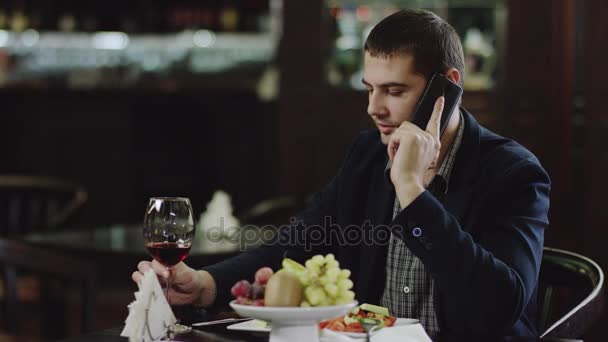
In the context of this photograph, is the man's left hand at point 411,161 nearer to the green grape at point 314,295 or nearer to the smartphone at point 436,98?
the smartphone at point 436,98

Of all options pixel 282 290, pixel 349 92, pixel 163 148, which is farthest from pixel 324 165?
pixel 282 290

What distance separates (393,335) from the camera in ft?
4.89

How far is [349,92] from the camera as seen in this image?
5.47m

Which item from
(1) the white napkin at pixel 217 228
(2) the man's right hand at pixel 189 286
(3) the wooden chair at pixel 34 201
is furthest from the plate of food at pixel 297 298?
(3) the wooden chair at pixel 34 201

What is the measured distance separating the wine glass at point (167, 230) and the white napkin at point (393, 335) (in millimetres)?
299

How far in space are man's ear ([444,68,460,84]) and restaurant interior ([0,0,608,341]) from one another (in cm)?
51

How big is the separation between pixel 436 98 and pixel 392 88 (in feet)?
0.31

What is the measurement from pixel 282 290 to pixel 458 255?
41cm

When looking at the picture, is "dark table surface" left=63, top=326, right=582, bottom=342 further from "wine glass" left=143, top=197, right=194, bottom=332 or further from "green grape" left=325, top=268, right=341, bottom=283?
"green grape" left=325, top=268, right=341, bottom=283

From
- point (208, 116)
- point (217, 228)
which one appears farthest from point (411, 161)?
point (208, 116)

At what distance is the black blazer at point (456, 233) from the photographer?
5.21ft

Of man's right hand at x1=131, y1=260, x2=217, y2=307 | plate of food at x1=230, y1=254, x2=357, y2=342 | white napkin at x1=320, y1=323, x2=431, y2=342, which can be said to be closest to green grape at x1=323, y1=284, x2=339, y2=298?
plate of food at x1=230, y1=254, x2=357, y2=342

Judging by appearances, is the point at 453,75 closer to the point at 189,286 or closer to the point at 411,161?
the point at 411,161

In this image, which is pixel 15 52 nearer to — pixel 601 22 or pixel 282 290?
pixel 601 22
